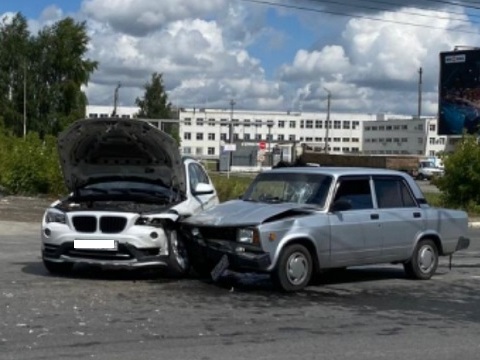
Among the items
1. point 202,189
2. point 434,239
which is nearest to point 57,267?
point 202,189

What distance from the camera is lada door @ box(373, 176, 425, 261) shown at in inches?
522

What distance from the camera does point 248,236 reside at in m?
11.9

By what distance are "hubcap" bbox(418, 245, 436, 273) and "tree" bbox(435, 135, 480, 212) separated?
2022 centimetres

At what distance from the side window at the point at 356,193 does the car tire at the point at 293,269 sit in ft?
3.33

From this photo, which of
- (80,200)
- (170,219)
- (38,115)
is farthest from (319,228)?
(38,115)

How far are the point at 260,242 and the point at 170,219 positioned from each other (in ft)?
5.12

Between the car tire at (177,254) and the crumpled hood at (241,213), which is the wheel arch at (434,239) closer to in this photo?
the crumpled hood at (241,213)

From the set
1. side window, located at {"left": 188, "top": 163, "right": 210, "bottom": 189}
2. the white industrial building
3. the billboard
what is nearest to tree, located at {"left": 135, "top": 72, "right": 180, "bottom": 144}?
the white industrial building

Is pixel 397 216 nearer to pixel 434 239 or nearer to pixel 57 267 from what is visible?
pixel 434 239

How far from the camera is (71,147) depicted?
1379 centimetres

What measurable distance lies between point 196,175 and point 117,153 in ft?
3.97

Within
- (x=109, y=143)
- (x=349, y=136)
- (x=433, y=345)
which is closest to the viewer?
(x=433, y=345)

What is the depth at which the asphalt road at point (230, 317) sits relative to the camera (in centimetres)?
858

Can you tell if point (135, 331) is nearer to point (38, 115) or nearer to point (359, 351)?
point (359, 351)
